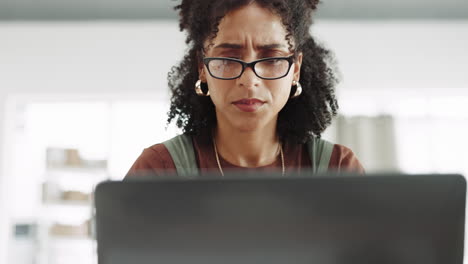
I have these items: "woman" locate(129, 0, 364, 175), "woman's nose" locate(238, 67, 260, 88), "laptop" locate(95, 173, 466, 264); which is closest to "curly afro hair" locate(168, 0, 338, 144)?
"woman" locate(129, 0, 364, 175)

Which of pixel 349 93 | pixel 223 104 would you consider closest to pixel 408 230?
pixel 223 104

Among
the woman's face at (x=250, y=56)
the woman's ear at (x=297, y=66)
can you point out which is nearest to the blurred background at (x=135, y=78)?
the woman's ear at (x=297, y=66)

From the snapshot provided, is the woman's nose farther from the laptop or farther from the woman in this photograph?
the laptop

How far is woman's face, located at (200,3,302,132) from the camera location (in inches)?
36.0

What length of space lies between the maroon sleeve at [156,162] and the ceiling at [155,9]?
2.92m

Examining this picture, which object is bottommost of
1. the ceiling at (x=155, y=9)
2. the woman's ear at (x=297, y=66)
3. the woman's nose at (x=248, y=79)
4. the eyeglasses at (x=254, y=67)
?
the woman's nose at (x=248, y=79)

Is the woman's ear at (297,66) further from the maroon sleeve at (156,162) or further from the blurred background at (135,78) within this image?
the blurred background at (135,78)

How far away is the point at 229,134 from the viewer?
1.04 meters

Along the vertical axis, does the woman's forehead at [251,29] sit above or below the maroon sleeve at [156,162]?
above

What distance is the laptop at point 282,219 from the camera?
1.65 ft

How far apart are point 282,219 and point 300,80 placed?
27.0 inches

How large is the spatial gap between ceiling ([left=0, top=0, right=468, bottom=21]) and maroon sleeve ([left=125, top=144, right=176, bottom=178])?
9.57 ft

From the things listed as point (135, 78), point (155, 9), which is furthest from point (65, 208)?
point (155, 9)

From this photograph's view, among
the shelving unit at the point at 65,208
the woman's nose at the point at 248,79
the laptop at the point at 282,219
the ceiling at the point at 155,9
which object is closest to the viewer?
the laptop at the point at 282,219
